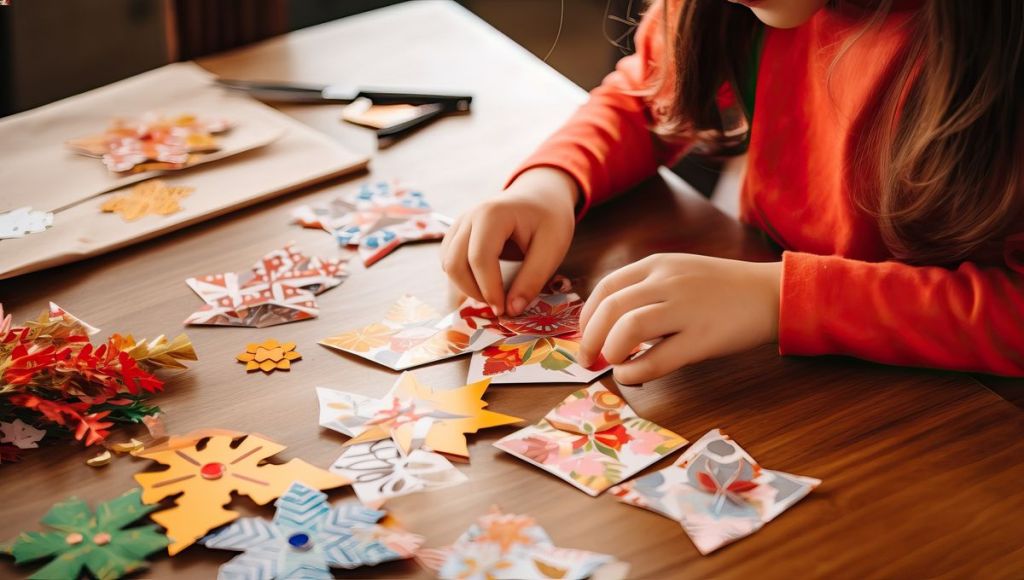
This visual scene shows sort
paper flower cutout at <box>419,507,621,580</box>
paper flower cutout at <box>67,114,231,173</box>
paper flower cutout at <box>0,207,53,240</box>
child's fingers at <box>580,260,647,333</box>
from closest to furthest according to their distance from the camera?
1. paper flower cutout at <box>419,507,621,580</box>
2. child's fingers at <box>580,260,647,333</box>
3. paper flower cutout at <box>0,207,53,240</box>
4. paper flower cutout at <box>67,114,231,173</box>

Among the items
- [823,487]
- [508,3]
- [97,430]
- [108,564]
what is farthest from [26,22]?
[823,487]

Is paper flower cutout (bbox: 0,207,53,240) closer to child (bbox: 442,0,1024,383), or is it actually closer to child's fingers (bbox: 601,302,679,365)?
child (bbox: 442,0,1024,383)

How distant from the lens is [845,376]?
2.67 feet

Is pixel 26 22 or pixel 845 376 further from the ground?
pixel 845 376

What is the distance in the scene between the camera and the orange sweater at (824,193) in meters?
0.82

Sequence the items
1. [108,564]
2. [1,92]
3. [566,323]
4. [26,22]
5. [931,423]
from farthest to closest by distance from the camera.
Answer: [26,22]
[1,92]
[566,323]
[931,423]
[108,564]

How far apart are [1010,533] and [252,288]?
2.19 ft

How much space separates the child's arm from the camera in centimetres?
93

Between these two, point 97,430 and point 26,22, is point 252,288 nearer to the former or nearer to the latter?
point 97,430

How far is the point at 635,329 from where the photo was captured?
31.6 inches

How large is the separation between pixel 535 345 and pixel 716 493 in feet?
0.74

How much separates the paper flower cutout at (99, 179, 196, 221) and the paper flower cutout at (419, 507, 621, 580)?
0.57m

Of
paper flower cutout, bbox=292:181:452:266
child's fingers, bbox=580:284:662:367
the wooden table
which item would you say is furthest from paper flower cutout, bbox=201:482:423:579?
paper flower cutout, bbox=292:181:452:266

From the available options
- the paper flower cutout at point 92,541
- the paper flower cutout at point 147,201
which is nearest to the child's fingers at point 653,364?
the paper flower cutout at point 92,541
